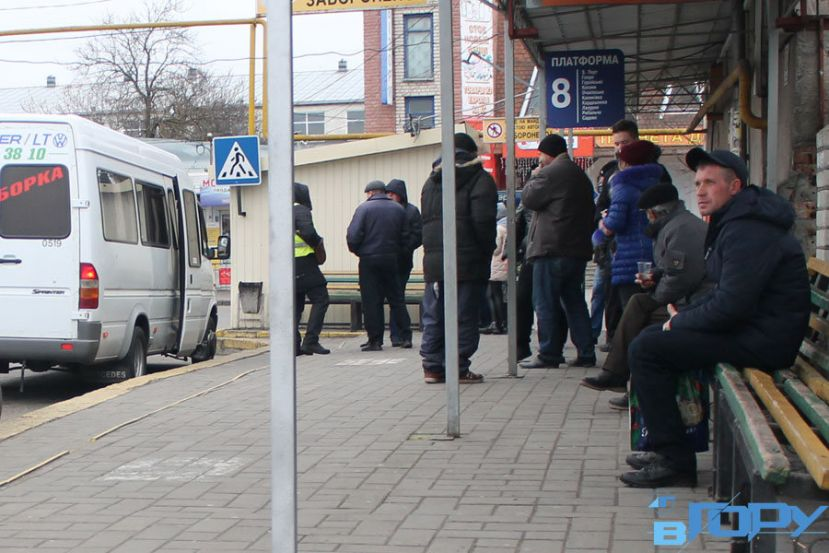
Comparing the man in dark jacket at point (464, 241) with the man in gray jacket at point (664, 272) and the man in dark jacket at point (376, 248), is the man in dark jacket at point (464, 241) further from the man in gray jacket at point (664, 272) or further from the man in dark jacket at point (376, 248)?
the man in dark jacket at point (376, 248)

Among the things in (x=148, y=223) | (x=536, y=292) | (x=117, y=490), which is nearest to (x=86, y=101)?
(x=148, y=223)

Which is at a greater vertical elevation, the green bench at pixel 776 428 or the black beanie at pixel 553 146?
the black beanie at pixel 553 146

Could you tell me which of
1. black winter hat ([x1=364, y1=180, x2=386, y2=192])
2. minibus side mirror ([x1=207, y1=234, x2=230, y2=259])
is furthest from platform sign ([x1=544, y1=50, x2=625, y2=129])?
minibus side mirror ([x1=207, y1=234, x2=230, y2=259])

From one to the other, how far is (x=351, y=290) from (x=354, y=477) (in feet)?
39.1

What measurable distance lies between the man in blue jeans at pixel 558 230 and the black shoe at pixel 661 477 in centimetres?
446

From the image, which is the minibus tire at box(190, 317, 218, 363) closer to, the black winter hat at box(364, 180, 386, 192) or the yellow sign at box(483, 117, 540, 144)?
the black winter hat at box(364, 180, 386, 192)

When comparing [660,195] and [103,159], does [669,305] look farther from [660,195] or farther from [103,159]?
[103,159]

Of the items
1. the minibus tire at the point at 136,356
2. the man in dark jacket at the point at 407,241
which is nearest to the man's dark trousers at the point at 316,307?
the man in dark jacket at the point at 407,241

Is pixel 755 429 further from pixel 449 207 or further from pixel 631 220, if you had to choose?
pixel 631 220

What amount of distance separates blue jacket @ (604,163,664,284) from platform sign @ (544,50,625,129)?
4645mm

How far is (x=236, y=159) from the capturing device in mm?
16219

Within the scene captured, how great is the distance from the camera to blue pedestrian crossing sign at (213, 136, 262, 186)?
16.1 metres

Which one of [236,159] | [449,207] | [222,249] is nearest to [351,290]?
[236,159]

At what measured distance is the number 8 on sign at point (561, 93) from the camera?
45.4 ft
